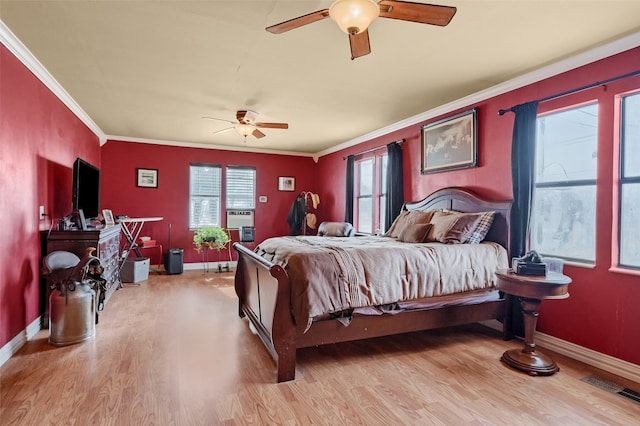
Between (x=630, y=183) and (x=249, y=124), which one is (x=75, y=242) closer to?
(x=249, y=124)

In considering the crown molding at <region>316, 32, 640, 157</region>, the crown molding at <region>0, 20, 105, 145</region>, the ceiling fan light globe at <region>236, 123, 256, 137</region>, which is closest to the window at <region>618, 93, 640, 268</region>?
the crown molding at <region>316, 32, 640, 157</region>

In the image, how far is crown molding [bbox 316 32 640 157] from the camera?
253 centimetres

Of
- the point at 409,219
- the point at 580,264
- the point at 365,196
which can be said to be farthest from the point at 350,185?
the point at 580,264

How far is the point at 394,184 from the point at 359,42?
2.98 meters

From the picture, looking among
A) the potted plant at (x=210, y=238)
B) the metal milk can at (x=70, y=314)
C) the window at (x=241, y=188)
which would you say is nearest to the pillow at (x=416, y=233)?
the metal milk can at (x=70, y=314)

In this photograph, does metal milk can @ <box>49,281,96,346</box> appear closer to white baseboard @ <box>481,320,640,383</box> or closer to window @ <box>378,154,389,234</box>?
window @ <box>378,154,389,234</box>

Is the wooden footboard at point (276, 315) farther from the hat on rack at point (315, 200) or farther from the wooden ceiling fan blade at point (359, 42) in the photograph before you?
the hat on rack at point (315, 200)

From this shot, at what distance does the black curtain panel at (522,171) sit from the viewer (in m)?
3.10

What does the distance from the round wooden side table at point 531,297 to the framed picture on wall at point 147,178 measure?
583 centimetres

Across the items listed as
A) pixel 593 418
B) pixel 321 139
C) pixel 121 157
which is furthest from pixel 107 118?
pixel 593 418

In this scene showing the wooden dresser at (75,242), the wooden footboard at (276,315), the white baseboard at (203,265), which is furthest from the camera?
the white baseboard at (203,265)

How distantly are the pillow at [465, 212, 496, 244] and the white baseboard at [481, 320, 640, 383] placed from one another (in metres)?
0.99

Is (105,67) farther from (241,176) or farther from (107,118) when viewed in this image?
(241,176)

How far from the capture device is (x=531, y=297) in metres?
2.46
